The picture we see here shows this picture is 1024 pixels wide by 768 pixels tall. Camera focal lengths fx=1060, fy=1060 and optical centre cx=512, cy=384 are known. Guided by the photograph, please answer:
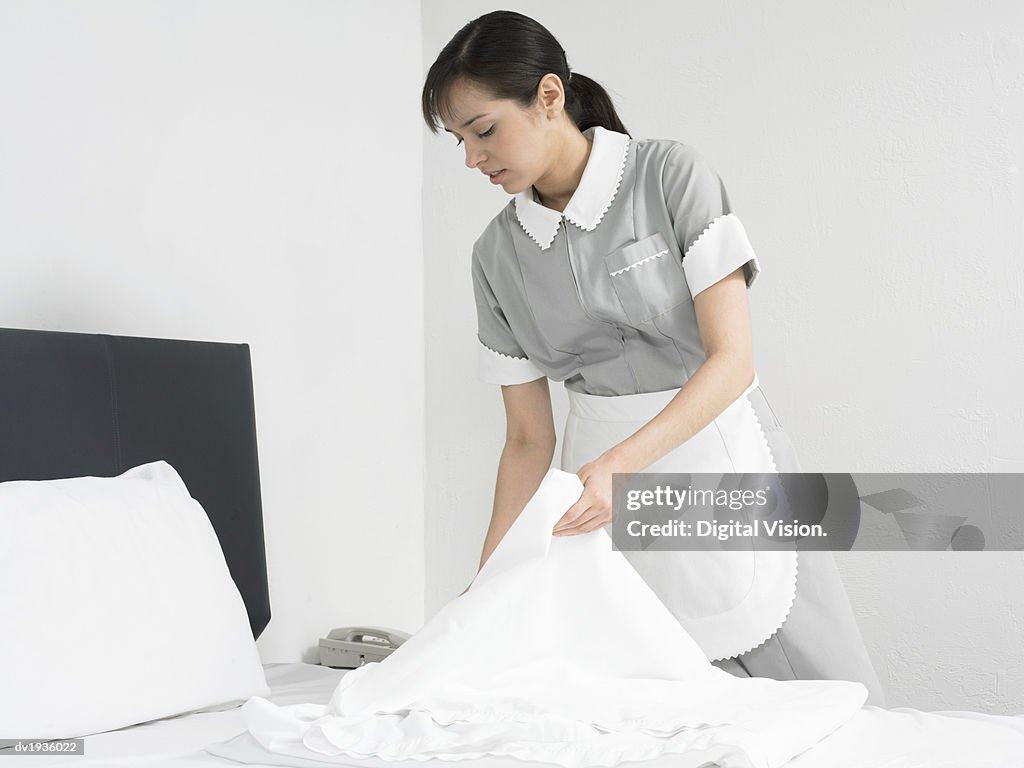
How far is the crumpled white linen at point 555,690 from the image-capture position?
1252 mm

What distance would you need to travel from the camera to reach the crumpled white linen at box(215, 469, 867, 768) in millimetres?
1252

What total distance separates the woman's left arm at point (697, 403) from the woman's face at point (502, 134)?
0.36 m

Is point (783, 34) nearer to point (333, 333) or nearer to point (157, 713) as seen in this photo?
point (333, 333)

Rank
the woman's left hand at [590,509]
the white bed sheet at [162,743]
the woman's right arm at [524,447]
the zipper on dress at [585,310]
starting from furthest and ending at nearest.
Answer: the woman's right arm at [524,447]
the zipper on dress at [585,310]
the woman's left hand at [590,509]
the white bed sheet at [162,743]

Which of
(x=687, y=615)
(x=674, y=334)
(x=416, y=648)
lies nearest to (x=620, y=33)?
(x=674, y=334)

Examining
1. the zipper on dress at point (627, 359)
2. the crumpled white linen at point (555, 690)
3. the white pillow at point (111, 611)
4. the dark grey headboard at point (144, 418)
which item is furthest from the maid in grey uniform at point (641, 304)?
the dark grey headboard at point (144, 418)

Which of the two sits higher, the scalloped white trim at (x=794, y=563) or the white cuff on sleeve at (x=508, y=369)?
the white cuff on sleeve at (x=508, y=369)

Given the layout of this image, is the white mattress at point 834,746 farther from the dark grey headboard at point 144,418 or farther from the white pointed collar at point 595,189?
the white pointed collar at point 595,189

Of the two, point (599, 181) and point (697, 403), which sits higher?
point (599, 181)

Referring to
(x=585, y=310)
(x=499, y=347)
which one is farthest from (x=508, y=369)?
(x=585, y=310)

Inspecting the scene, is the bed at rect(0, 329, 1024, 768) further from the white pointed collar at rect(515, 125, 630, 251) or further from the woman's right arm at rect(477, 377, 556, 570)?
the white pointed collar at rect(515, 125, 630, 251)

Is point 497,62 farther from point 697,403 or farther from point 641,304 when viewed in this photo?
point 697,403

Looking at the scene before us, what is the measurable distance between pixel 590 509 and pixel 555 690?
0.25 meters

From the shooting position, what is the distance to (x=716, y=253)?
1.68m
